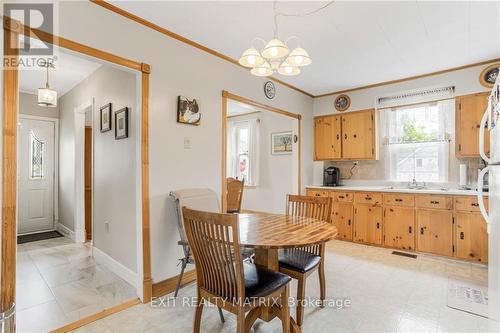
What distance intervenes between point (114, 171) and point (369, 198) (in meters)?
3.53

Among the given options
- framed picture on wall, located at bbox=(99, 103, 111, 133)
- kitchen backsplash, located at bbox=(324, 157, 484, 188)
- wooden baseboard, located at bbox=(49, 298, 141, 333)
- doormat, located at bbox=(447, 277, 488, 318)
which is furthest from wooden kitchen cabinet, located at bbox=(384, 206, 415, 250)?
framed picture on wall, located at bbox=(99, 103, 111, 133)

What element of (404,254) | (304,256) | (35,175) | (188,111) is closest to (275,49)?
(188,111)

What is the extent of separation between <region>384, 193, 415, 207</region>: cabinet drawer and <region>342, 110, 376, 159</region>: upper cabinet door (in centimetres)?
75

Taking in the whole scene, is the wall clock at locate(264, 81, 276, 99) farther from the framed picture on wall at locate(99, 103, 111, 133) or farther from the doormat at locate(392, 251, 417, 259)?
the doormat at locate(392, 251, 417, 259)

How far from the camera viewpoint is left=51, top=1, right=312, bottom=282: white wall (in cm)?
207

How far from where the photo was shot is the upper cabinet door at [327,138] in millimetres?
4547

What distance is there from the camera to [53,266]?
3037 mm

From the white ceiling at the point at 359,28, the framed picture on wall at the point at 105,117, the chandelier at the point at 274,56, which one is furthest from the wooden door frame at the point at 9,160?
the chandelier at the point at 274,56

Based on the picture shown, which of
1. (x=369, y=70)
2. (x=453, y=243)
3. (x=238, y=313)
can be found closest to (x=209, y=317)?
(x=238, y=313)

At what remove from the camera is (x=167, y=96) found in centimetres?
255

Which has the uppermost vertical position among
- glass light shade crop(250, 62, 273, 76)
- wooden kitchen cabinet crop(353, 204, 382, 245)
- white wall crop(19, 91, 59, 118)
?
white wall crop(19, 91, 59, 118)

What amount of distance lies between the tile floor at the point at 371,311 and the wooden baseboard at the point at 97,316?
53 millimetres

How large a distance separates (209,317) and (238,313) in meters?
0.80

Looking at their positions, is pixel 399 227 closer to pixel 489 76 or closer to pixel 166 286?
pixel 489 76
